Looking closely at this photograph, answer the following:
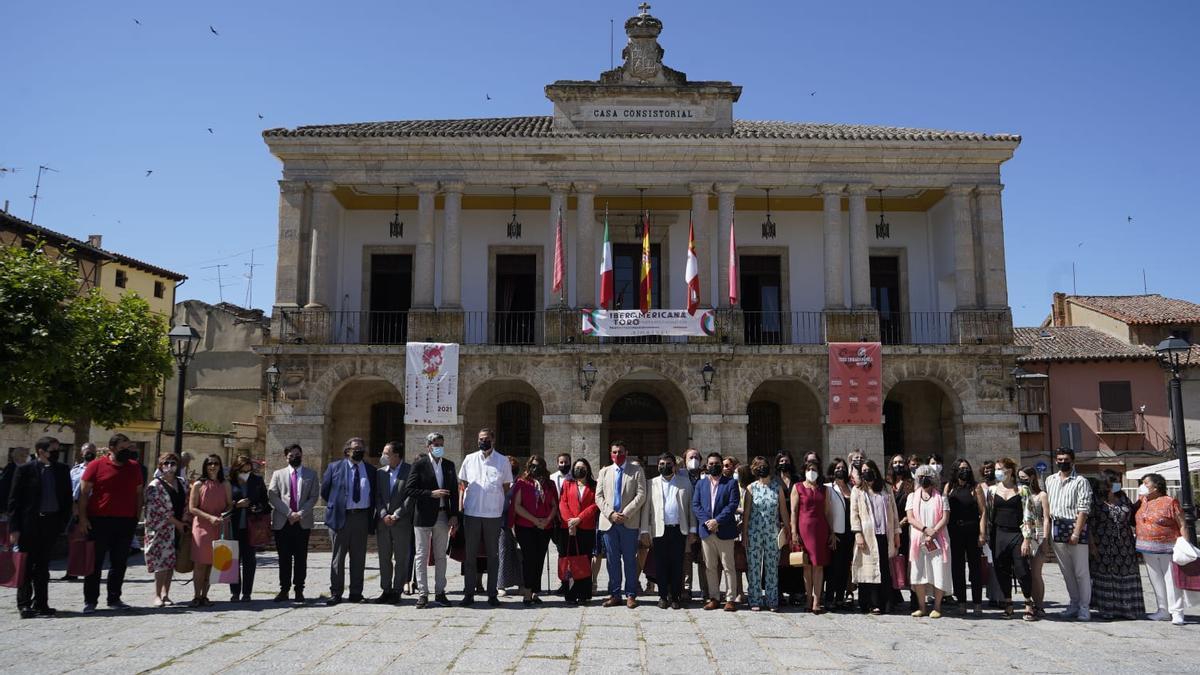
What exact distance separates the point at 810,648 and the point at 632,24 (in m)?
16.6

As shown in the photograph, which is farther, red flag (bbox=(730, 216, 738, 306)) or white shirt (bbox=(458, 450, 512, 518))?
red flag (bbox=(730, 216, 738, 306))

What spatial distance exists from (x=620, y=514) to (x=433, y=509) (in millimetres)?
1854

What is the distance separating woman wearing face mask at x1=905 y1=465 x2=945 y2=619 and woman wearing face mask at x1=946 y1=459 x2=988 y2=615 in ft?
0.40

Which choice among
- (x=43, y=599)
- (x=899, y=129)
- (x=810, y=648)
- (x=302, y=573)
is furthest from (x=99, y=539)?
(x=899, y=129)

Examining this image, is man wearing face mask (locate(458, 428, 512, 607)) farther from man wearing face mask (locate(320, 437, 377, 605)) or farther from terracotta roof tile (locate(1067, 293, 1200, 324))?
terracotta roof tile (locate(1067, 293, 1200, 324))

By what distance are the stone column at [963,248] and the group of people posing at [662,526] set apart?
10.4 meters

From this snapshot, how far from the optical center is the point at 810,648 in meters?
7.18

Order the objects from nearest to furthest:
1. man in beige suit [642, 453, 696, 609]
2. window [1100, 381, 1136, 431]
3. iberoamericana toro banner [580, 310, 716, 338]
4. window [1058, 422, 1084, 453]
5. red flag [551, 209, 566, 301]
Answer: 1. man in beige suit [642, 453, 696, 609]
2. iberoamericana toro banner [580, 310, 716, 338]
3. red flag [551, 209, 566, 301]
4. window [1100, 381, 1136, 431]
5. window [1058, 422, 1084, 453]

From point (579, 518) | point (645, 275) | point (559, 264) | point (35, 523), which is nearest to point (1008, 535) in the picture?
point (579, 518)

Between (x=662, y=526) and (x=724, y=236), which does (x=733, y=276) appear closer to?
(x=724, y=236)

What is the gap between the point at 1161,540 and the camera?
360 inches

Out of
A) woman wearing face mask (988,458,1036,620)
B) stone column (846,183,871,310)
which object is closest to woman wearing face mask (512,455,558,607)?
woman wearing face mask (988,458,1036,620)

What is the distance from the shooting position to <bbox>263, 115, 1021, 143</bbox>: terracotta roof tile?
19.7 m

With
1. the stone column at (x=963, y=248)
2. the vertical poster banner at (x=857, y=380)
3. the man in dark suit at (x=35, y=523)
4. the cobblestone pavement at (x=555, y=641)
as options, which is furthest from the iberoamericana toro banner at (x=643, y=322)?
the man in dark suit at (x=35, y=523)
